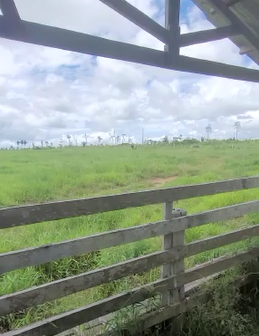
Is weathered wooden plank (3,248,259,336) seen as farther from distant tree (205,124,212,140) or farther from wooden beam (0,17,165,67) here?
distant tree (205,124,212,140)

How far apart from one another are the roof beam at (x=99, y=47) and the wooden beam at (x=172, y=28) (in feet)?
0.10

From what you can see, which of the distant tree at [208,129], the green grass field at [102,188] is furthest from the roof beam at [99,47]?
the distant tree at [208,129]

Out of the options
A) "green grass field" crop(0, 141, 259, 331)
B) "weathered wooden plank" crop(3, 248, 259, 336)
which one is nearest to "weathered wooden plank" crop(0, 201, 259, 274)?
"weathered wooden plank" crop(3, 248, 259, 336)

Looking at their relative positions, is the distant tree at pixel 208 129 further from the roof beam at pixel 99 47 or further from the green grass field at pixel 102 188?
the roof beam at pixel 99 47

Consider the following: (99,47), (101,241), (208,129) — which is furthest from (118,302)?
(208,129)

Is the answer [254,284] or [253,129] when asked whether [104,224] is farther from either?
[253,129]

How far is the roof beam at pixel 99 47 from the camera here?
1.17 metres

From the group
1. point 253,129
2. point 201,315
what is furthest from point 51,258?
point 253,129

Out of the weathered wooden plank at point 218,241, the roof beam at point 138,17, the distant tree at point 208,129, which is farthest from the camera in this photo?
the distant tree at point 208,129

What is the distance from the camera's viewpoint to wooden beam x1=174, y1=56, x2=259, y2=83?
1624 millimetres

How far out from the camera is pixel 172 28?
1.56m

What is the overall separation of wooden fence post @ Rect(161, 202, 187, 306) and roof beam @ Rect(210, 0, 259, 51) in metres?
1.20

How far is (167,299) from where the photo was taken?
5.42 feet

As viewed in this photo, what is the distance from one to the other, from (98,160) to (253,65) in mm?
3231
